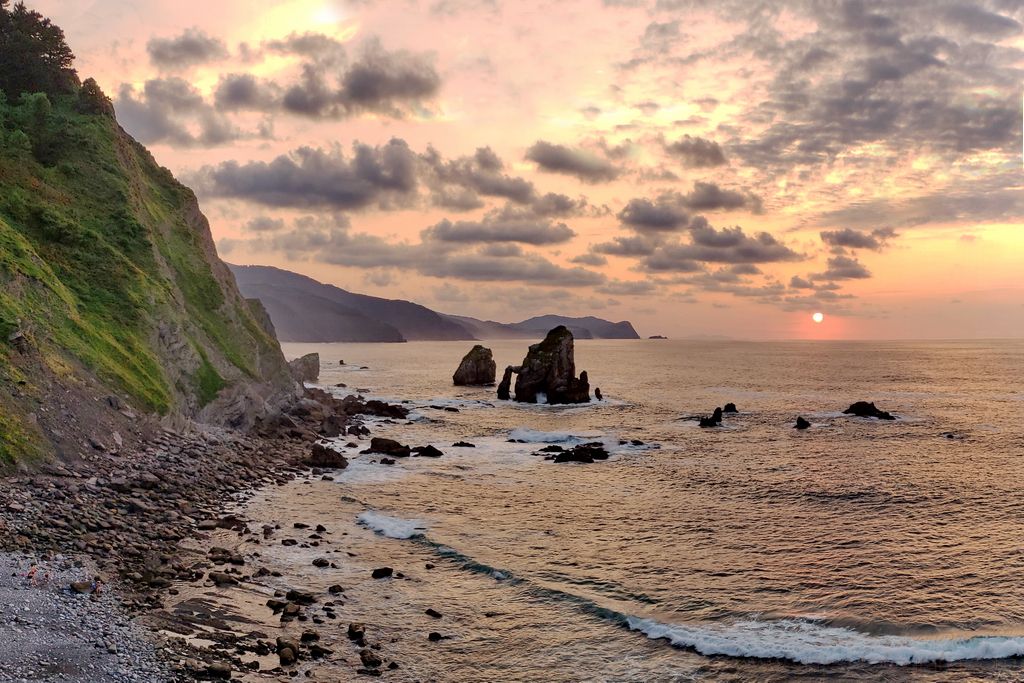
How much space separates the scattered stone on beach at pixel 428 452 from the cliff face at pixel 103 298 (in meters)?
12.8

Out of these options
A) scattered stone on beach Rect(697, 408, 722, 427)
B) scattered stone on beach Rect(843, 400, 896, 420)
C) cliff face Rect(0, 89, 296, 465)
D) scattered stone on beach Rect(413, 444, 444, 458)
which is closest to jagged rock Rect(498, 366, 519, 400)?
scattered stone on beach Rect(697, 408, 722, 427)

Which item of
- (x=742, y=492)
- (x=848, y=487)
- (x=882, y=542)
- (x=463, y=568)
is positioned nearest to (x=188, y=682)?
(x=463, y=568)

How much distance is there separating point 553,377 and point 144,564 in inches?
2764

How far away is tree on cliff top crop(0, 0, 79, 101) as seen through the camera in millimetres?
52500

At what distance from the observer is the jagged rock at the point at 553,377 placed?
88825 mm

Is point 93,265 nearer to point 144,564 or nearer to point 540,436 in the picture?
point 144,564

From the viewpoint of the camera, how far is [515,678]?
706 inches

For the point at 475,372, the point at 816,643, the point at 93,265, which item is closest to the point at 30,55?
the point at 93,265

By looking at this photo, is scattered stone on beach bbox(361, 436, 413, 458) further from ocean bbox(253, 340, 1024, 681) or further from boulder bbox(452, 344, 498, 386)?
boulder bbox(452, 344, 498, 386)

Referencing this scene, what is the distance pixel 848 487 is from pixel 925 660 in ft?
77.0

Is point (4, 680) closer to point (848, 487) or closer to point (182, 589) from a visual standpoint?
point (182, 589)

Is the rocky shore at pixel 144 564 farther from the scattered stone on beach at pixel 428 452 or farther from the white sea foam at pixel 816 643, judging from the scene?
the scattered stone on beach at pixel 428 452

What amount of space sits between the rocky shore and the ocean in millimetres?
2674

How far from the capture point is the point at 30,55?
53.0m
